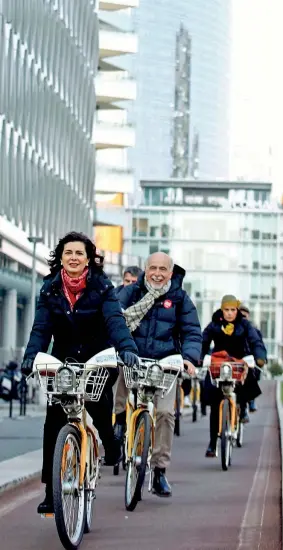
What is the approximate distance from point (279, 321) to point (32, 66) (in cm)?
13584

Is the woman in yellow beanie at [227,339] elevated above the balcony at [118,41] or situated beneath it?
situated beneath

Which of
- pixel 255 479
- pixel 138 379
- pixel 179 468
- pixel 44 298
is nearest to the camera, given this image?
pixel 44 298

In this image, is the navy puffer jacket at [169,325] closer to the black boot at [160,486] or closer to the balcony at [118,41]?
the black boot at [160,486]

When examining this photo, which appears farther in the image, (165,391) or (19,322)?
(19,322)

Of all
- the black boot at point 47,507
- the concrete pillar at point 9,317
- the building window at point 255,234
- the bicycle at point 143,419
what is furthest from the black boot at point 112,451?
the building window at point 255,234

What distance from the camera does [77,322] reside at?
373 inches

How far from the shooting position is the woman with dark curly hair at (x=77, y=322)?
9461 millimetres

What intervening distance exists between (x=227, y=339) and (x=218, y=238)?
16384 cm

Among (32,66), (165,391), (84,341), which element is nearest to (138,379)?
(165,391)

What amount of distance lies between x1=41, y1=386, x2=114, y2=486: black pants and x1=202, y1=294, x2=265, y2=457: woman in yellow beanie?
7067 mm

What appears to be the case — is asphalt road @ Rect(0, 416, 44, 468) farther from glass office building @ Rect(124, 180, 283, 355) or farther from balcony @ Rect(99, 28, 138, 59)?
glass office building @ Rect(124, 180, 283, 355)

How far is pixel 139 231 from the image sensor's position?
178 meters

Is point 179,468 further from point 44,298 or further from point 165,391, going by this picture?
point 44,298

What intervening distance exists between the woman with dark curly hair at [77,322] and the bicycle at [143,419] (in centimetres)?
133
